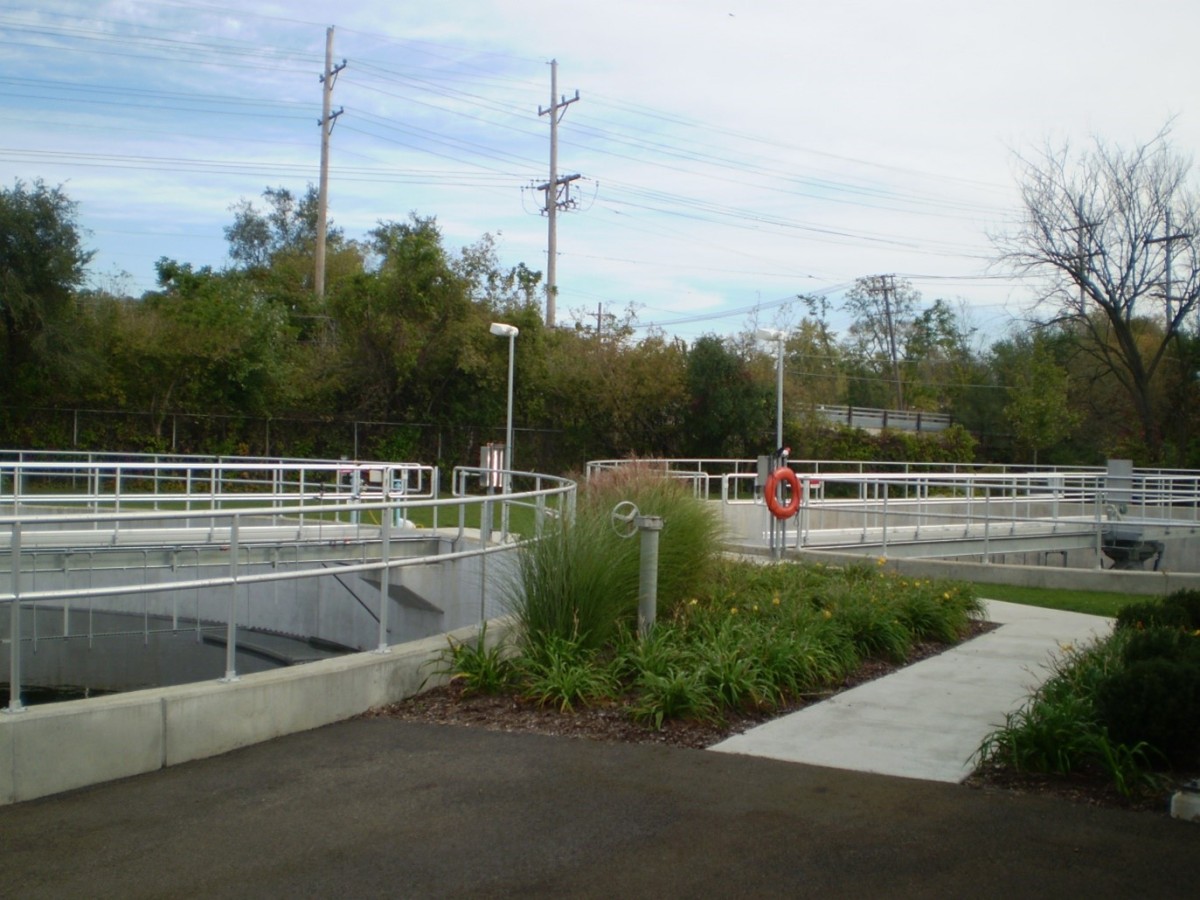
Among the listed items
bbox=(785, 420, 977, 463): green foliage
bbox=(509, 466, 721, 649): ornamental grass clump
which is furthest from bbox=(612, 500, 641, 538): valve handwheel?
bbox=(785, 420, 977, 463): green foliage

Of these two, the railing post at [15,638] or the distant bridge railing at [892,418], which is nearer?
the railing post at [15,638]

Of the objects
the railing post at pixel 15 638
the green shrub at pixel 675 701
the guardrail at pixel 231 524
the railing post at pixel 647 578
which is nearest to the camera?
the railing post at pixel 15 638

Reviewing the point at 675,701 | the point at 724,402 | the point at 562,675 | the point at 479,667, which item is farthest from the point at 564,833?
the point at 724,402

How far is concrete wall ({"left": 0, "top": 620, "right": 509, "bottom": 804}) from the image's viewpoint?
6070 mm

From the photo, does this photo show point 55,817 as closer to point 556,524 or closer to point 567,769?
point 567,769

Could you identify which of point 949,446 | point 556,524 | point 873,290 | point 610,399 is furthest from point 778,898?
point 873,290

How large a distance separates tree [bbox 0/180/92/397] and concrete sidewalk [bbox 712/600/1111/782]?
2604cm

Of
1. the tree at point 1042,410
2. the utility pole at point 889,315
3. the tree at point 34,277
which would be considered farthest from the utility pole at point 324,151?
the utility pole at point 889,315

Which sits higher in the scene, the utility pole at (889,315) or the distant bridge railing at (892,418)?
the utility pole at (889,315)

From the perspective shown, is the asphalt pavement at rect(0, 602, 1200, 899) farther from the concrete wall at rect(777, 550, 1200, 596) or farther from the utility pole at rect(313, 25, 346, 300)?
the utility pole at rect(313, 25, 346, 300)

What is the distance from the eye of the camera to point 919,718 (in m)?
7.70

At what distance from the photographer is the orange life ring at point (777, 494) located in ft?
50.5

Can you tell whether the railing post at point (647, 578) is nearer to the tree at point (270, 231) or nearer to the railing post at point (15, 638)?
the railing post at point (15, 638)

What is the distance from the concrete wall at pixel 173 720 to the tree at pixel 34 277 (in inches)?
983
